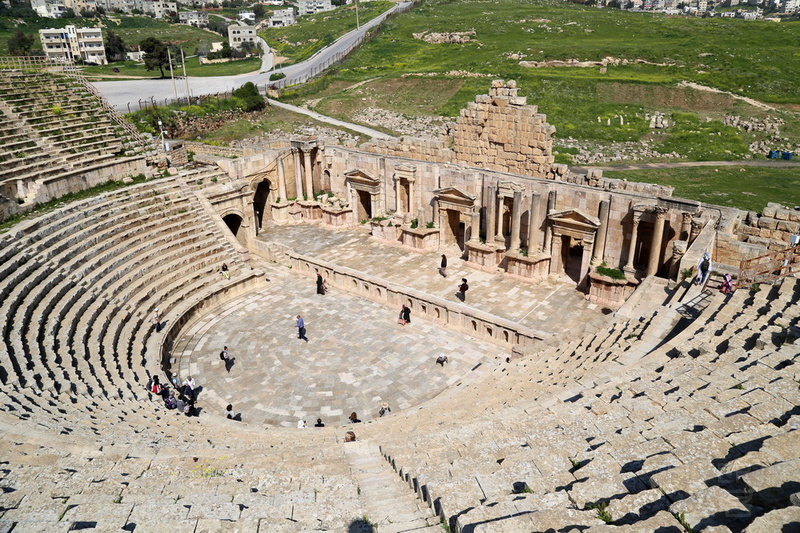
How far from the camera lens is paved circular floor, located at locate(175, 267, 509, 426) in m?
16.6

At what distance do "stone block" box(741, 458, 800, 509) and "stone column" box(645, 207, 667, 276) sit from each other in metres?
15.2

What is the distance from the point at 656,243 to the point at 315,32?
109246mm

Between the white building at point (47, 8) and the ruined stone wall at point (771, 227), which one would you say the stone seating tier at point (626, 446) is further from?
the white building at point (47, 8)

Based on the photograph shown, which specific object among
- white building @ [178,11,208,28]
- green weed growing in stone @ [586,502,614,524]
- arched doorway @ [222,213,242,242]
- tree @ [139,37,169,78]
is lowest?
arched doorway @ [222,213,242,242]

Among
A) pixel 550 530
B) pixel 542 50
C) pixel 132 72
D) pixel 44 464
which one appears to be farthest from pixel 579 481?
pixel 132 72

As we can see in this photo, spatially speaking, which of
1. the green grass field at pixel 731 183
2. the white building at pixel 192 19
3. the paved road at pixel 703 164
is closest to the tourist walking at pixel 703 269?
the green grass field at pixel 731 183

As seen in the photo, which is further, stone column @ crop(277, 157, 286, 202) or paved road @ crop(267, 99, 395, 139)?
paved road @ crop(267, 99, 395, 139)

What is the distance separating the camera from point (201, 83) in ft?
227

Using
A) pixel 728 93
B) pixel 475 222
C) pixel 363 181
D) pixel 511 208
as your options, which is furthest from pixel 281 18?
pixel 511 208

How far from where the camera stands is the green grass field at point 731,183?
111 feet

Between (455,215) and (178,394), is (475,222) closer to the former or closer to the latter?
(455,215)

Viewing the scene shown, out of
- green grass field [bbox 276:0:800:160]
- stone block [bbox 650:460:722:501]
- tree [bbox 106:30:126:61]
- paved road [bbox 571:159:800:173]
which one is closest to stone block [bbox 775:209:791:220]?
stone block [bbox 650:460:722:501]

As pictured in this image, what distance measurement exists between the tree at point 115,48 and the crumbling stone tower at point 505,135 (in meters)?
87.5

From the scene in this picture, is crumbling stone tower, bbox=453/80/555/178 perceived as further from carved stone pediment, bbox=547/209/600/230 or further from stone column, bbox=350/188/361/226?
stone column, bbox=350/188/361/226
